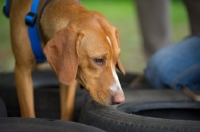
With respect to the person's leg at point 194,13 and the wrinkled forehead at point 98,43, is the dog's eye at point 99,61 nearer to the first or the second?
the wrinkled forehead at point 98,43

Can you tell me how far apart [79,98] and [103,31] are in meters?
1.09

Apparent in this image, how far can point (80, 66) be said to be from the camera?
11.0 feet

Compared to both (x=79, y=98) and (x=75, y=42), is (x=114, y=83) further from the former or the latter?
(x=79, y=98)

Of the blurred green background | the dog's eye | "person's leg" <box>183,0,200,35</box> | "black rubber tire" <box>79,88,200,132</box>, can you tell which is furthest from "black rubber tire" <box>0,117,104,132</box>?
the blurred green background

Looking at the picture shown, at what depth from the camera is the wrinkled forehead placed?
3.26 metres

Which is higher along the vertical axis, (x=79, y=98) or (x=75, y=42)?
(x=75, y=42)

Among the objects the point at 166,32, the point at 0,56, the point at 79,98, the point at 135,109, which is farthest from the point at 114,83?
the point at 0,56

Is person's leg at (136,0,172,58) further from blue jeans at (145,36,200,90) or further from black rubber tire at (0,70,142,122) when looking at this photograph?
black rubber tire at (0,70,142,122)

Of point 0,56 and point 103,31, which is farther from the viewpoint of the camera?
point 0,56

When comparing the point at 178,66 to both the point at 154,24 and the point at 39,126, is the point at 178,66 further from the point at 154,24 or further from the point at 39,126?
the point at 39,126

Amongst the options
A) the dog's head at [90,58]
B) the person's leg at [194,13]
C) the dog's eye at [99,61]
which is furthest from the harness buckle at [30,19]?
the person's leg at [194,13]

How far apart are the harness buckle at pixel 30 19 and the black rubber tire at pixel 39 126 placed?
2.69 feet

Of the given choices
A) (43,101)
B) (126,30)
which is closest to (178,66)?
(43,101)

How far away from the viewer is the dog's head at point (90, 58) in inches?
128
